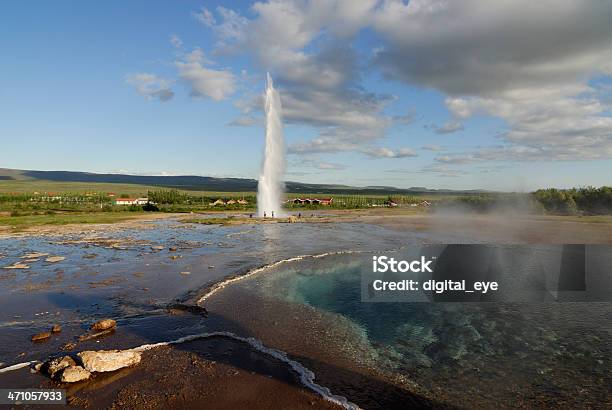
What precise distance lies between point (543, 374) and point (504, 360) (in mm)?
1299

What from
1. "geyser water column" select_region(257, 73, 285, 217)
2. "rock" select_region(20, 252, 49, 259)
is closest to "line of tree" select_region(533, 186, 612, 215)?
"geyser water column" select_region(257, 73, 285, 217)

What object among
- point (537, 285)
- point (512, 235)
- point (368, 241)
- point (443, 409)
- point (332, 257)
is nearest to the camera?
point (443, 409)

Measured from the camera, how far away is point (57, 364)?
12.3m

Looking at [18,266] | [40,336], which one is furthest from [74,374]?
[18,266]

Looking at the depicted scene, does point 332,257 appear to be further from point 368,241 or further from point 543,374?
point 543,374

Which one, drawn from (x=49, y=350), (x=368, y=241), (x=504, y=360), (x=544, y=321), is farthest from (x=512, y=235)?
(x=49, y=350)

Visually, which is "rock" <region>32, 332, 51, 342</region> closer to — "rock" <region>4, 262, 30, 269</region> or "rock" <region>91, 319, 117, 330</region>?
"rock" <region>91, 319, 117, 330</region>

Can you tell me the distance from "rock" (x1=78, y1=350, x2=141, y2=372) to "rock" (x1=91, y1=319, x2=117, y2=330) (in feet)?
11.7

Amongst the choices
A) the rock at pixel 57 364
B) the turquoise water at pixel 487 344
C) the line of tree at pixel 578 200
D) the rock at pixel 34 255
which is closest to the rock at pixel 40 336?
the rock at pixel 57 364

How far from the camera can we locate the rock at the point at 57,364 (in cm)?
1205

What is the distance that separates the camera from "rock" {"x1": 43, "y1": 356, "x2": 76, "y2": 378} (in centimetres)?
1205

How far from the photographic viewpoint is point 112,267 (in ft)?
95.1

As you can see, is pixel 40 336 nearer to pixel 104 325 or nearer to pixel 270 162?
pixel 104 325

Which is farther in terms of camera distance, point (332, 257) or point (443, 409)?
point (332, 257)
